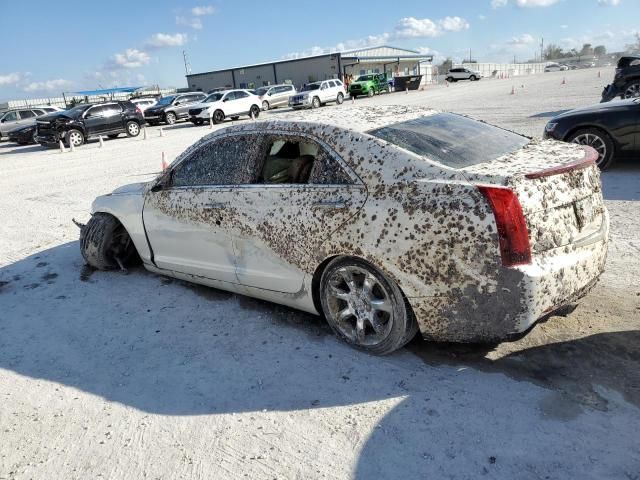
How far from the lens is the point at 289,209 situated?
3582 millimetres

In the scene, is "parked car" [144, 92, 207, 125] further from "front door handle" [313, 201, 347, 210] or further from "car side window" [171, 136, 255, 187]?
"front door handle" [313, 201, 347, 210]

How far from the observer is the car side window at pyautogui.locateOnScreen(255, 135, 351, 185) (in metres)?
3.40

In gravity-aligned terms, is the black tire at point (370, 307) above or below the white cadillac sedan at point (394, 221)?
below

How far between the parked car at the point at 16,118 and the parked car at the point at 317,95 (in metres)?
15.0

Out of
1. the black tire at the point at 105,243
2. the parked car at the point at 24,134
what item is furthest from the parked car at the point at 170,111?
the black tire at the point at 105,243

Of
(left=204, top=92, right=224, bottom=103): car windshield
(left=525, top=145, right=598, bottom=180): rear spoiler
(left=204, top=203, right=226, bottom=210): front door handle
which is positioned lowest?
(left=204, top=203, right=226, bottom=210): front door handle

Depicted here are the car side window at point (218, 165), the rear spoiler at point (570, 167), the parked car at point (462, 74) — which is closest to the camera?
the rear spoiler at point (570, 167)

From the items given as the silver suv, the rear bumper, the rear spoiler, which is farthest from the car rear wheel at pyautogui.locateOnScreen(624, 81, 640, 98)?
the silver suv

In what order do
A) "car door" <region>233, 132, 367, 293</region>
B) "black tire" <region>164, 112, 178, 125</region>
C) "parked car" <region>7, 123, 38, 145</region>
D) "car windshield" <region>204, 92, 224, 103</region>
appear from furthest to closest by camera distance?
"black tire" <region>164, 112, 178, 125</region> → "car windshield" <region>204, 92, 224, 103</region> → "parked car" <region>7, 123, 38, 145</region> → "car door" <region>233, 132, 367, 293</region>

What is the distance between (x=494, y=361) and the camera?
3303mm

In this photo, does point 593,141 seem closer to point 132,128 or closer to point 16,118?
point 132,128

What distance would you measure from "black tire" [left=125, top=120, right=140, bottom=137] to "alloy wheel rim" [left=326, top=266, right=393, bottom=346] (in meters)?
22.5

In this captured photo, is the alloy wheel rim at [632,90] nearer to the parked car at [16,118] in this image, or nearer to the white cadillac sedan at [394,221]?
the white cadillac sedan at [394,221]

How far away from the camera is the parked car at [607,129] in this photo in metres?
7.37
